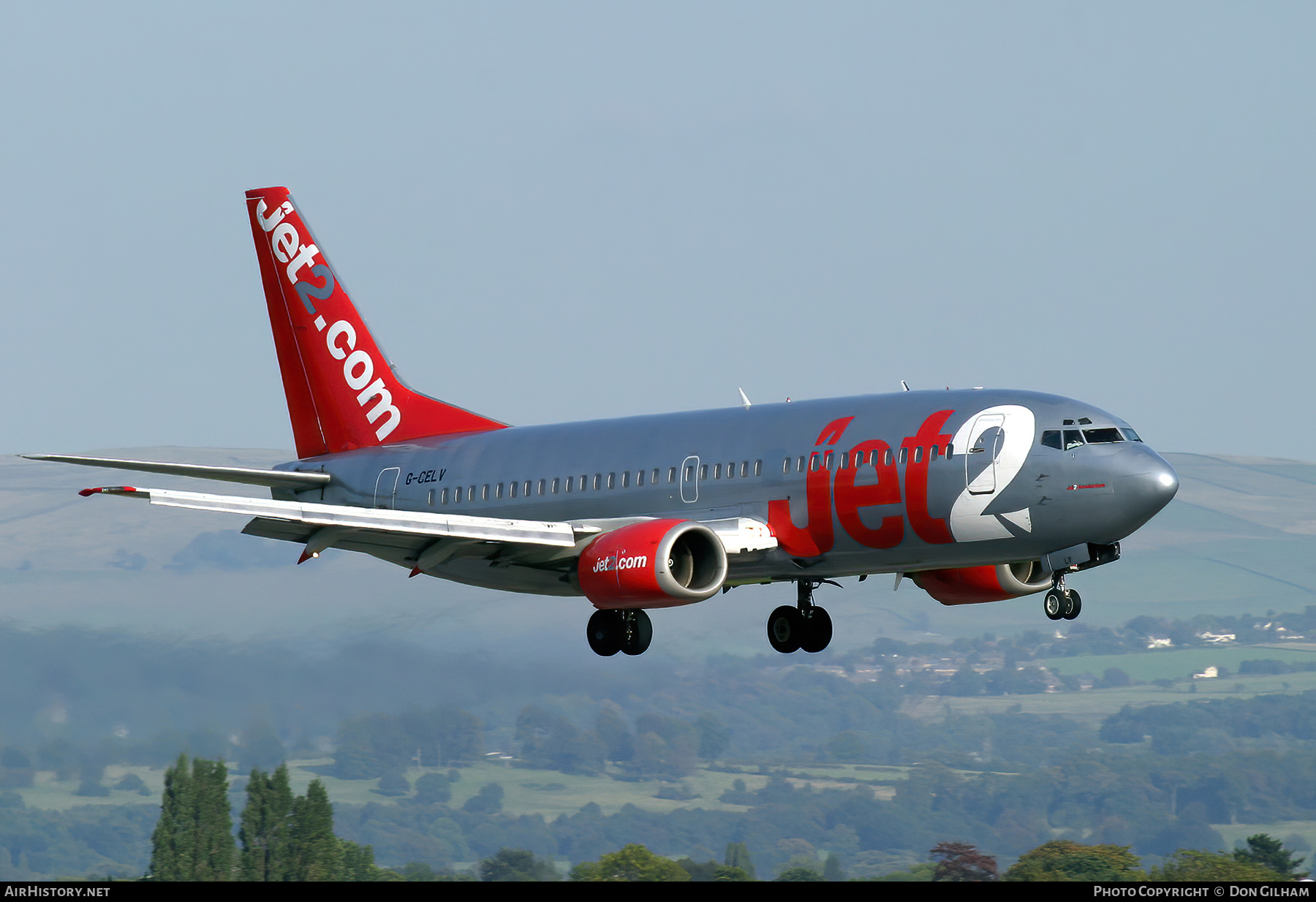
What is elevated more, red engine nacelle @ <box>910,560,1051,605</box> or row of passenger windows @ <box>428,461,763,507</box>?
row of passenger windows @ <box>428,461,763,507</box>

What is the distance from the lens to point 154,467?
130 ft

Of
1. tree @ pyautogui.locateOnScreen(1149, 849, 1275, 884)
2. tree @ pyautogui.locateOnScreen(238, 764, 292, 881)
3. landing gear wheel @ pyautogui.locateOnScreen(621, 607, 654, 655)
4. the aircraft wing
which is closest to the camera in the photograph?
the aircraft wing

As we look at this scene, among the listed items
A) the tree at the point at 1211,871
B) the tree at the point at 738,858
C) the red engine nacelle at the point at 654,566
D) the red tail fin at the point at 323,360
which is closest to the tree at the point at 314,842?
the tree at the point at 738,858

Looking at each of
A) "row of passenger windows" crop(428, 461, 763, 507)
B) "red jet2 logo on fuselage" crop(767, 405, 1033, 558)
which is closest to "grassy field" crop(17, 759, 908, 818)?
"row of passenger windows" crop(428, 461, 763, 507)

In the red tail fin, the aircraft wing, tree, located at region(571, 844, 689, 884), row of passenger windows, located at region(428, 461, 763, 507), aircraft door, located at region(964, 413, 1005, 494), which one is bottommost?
tree, located at region(571, 844, 689, 884)

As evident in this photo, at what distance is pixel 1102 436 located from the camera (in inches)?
1391

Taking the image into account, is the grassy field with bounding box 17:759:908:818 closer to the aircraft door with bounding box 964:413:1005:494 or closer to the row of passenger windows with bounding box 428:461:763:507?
the row of passenger windows with bounding box 428:461:763:507

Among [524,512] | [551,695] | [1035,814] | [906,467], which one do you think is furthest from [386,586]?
[1035,814]

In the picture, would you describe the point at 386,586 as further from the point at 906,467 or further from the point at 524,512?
the point at 906,467

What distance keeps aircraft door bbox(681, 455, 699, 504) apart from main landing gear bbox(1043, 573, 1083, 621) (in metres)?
8.33

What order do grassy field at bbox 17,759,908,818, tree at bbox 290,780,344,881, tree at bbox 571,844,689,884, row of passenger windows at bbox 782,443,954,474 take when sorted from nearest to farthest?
row of passenger windows at bbox 782,443,954,474 < grassy field at bbox 17,759,908,818 < tree at bbox 571,844,689,884 < tree at bbox 290,780,344,881

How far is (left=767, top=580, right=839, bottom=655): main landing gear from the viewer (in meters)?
42.7

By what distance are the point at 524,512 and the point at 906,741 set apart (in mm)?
149487

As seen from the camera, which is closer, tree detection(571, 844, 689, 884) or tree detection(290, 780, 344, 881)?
tree detection(571, 844, 689, 884)
